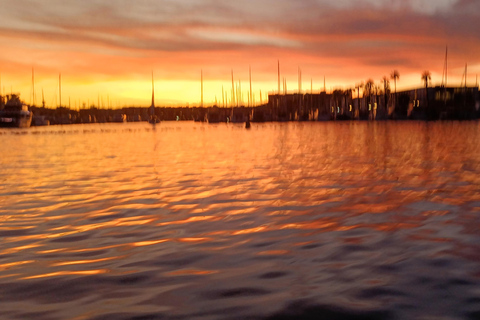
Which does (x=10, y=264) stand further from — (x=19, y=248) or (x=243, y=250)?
(x=243, y=250)

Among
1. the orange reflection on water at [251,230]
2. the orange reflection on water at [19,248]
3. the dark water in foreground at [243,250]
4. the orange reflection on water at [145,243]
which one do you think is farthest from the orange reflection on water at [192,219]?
the orange reflection on water at [19,248]

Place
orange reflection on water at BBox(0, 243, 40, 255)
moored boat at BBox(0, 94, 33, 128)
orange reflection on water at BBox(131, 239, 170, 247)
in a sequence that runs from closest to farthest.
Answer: orange reflection on water at BBox(0, 243, 40, 255) → orange reflection on water at BBox(131, 239, 170, 247) → moored boat at BBox(0, 94, 33, 128)

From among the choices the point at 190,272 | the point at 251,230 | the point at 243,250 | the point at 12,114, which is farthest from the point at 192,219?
the point at 12,114

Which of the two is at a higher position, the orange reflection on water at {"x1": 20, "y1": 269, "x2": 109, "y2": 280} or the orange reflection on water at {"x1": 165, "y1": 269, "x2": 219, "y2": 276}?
the orange reflection on water at {"x1": 20, "y1": 269, "x2": 109, "y2": 280}

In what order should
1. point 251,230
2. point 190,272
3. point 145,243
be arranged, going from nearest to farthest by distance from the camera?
1. point 190,272
2. point 145,243
3. point 251,230

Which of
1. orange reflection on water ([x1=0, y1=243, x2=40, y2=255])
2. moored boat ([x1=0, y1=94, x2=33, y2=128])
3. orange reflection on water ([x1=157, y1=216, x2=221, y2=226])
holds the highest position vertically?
moored boat ([x1=0, y1=94, x2=33, y2=128])

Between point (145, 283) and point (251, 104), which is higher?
point (251, 104)

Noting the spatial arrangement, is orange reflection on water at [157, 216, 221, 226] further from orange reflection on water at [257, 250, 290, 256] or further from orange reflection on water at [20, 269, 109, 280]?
orange reflection on water at [20, 269, 109, 280]

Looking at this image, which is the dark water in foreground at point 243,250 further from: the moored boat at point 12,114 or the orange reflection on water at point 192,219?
the moored boat at point 12,114

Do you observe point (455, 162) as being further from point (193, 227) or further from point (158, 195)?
point (193, 227)

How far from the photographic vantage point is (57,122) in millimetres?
191125

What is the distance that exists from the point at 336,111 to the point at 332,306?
17323 cm

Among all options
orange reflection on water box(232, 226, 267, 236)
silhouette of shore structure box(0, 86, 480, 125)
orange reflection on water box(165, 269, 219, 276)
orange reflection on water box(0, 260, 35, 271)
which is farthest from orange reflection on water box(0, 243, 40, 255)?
silhouette of shore structure box(0, 86, 480, 125)

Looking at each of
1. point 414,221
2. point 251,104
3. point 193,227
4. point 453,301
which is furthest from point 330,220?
point 251,104
